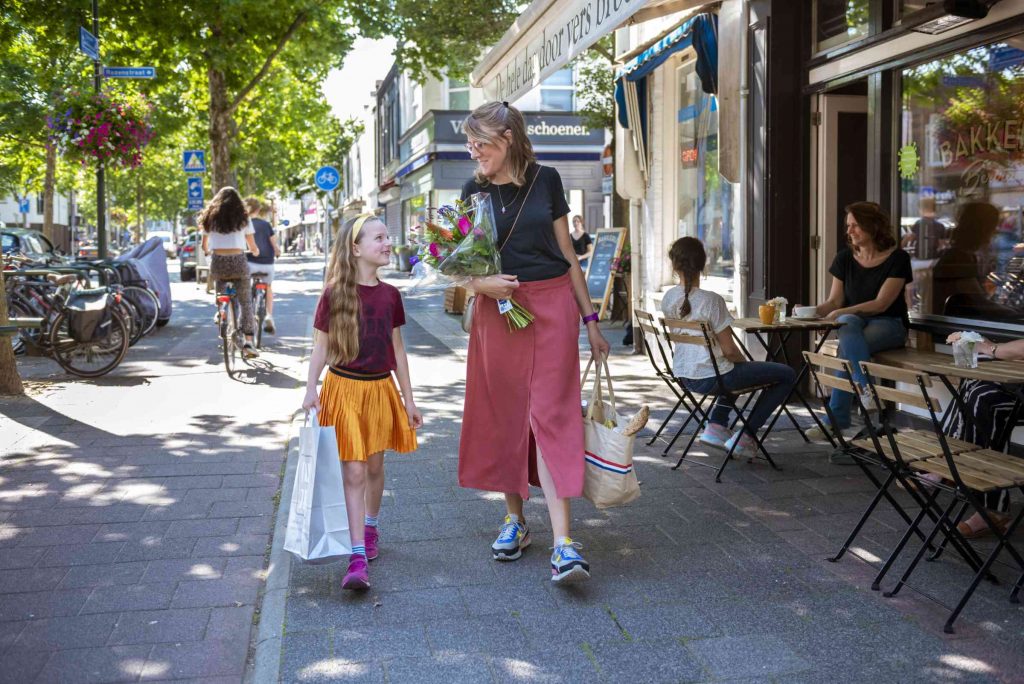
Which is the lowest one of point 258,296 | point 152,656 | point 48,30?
point 152,656

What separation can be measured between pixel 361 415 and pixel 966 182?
4629mm

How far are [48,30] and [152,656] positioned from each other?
51.4ft

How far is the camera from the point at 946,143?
727cm

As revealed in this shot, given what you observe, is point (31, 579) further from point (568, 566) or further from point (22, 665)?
point (568, 566)

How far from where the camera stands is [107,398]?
31.4 feet

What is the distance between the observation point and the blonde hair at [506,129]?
4418 mm

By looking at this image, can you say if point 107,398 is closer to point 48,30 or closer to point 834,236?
point 834,236

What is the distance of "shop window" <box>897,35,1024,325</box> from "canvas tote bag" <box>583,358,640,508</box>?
3.26 meters

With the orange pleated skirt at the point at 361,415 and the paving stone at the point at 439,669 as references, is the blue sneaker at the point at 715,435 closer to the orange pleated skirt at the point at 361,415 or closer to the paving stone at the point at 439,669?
the orange pleated skirt at the point at 361,415

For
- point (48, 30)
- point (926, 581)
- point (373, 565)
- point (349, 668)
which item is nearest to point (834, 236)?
point (926, 581)

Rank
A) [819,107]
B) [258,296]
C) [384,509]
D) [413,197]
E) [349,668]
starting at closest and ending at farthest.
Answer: [349,668]
[384,509]
[819,107]
[258,296]
[413,197]

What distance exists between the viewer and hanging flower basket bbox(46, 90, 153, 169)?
593 inches

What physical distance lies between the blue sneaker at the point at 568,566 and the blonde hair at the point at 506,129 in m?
1.52

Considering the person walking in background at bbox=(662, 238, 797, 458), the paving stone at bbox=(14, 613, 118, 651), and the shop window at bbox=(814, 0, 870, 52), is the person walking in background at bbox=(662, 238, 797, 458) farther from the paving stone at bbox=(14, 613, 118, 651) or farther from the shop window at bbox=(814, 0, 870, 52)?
the paving stone at bbox=(14, 613, 118, 651)
